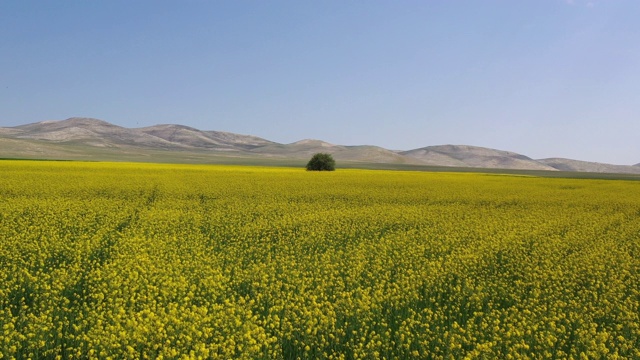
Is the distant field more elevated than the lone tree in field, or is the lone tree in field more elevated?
the lone tree in field

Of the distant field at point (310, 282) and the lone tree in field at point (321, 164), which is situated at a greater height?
the lone tree in field at point (321, 164)

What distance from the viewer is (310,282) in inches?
327

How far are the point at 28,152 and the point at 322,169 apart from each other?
88818 mm

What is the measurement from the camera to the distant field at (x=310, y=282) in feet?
19.6

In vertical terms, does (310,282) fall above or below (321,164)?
below

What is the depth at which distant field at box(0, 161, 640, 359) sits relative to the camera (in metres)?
5.98

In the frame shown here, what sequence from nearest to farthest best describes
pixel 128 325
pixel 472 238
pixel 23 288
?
pixel 128 325
pixel 23 288
pixel 472 238

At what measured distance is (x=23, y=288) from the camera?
298 inches

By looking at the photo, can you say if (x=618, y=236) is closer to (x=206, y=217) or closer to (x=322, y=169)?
(x=206, y=217)

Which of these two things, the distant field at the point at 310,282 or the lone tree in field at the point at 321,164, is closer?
the distant field at the point at 310,282

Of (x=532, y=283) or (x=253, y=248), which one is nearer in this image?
(x=532, y=283)

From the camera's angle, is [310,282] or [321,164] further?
[321,164]

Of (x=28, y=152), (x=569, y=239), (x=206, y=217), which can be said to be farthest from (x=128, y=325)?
(x=28, y=152)

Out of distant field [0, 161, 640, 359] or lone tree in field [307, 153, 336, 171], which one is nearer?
distant field [0, 161, 640, 359]
